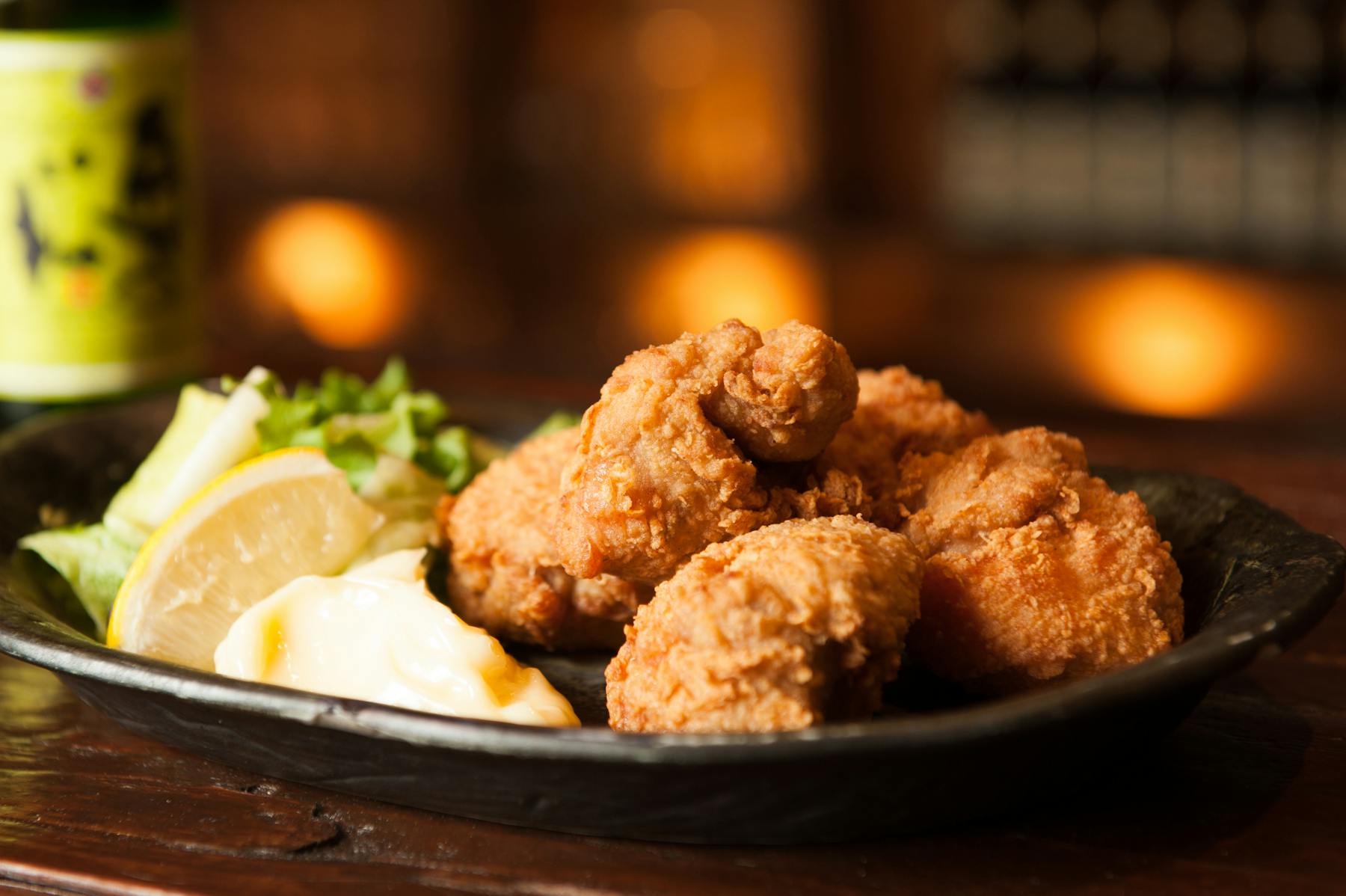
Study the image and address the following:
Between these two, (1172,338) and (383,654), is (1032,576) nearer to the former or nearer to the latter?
(383,654)

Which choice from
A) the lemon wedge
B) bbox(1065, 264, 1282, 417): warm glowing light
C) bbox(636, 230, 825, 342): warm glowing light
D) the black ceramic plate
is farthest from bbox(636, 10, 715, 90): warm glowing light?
the black ceramic plate

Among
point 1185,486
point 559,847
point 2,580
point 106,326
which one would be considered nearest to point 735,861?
point 559,847

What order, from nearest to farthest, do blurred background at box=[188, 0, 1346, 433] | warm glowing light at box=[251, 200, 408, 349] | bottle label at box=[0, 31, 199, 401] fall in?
1. bottle label at box=[0, 31, 199, 401]
2. blurred background at box=[188, 0, 1346, 433]
3. warm glowing light at box=[251, 200, 408, 349]

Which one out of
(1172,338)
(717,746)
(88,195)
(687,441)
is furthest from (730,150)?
(717,746)

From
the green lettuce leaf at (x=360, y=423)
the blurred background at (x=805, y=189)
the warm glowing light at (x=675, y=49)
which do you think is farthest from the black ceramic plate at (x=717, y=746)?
the warm glowing light at (x=675, y=49)

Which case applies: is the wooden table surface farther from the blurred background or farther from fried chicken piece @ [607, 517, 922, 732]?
the blurred background

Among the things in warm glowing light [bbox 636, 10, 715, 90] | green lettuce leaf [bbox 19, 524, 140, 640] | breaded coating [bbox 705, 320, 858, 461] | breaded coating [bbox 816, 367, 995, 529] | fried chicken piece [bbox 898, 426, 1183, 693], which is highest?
warm glowing light [bbox 636, 10, 715, 90]
